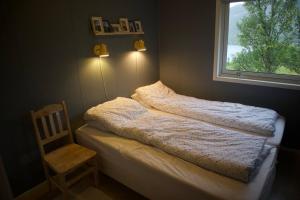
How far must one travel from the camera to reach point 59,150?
84.4 inches

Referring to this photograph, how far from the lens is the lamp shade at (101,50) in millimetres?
2406

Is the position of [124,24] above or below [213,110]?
above

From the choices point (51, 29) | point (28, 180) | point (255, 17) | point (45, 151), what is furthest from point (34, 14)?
point (255, 17)

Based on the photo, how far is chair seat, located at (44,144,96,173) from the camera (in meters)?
1.88

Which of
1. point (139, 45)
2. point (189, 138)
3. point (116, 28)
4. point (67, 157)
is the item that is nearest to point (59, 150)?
point (67, 157)

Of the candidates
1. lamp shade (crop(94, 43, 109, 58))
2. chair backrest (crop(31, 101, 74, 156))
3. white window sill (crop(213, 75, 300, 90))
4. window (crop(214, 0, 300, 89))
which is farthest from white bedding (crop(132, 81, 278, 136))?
chair backrest (crop(31, 101, 74, 156))

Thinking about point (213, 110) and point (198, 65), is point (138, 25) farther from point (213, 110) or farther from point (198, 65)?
point (213, 110)

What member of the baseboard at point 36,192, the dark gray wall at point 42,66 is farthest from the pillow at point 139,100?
the baseboard at point 36,192

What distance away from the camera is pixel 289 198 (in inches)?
77.3

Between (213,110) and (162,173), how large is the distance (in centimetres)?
117

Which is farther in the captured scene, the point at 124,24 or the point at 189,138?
the point at 124,24

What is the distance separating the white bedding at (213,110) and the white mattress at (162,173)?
15.6 inches

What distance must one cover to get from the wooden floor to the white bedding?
23.2 inches

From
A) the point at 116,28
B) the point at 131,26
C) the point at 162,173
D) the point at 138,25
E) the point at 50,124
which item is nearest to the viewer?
the point at 162,173
